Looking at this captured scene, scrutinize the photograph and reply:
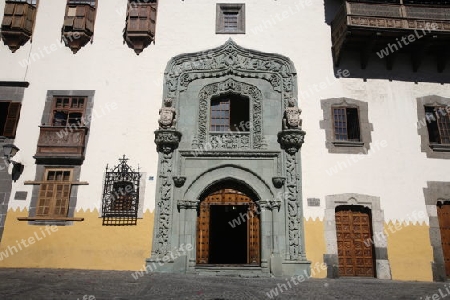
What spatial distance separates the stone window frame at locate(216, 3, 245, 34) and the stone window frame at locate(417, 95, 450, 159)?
735cm

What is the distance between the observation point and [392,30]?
12336 millimetres

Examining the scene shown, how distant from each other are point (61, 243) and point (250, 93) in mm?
8404

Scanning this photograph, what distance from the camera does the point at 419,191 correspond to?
11945 millimetres

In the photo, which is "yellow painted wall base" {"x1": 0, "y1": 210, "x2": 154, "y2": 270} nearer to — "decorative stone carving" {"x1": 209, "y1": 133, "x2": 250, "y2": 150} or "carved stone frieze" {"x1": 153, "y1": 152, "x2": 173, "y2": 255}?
"carved stone frieze" {"x1": 153, "y1": 152, "x2": 173, "y2": 255}

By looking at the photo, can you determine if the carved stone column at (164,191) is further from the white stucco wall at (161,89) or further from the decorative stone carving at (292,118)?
the decorative stone carving at (292,118)

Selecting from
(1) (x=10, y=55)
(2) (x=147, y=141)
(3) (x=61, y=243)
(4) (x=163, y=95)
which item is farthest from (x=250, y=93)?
(1) (x=10, y=55)

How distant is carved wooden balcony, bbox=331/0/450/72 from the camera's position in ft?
40.4

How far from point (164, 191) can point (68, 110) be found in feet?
15.9

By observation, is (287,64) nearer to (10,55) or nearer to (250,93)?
(250,93)

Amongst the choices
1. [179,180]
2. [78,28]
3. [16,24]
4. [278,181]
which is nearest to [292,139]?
[278,181]

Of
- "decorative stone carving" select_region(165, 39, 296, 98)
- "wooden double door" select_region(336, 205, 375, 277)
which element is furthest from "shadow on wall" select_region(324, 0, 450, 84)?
"wooden double door" select_region(336, 205, 375, 277)

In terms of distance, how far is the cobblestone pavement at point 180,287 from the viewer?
24.4 feet

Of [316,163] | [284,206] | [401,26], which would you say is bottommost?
[284,206]

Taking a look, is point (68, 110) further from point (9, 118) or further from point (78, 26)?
point (78, 26)
